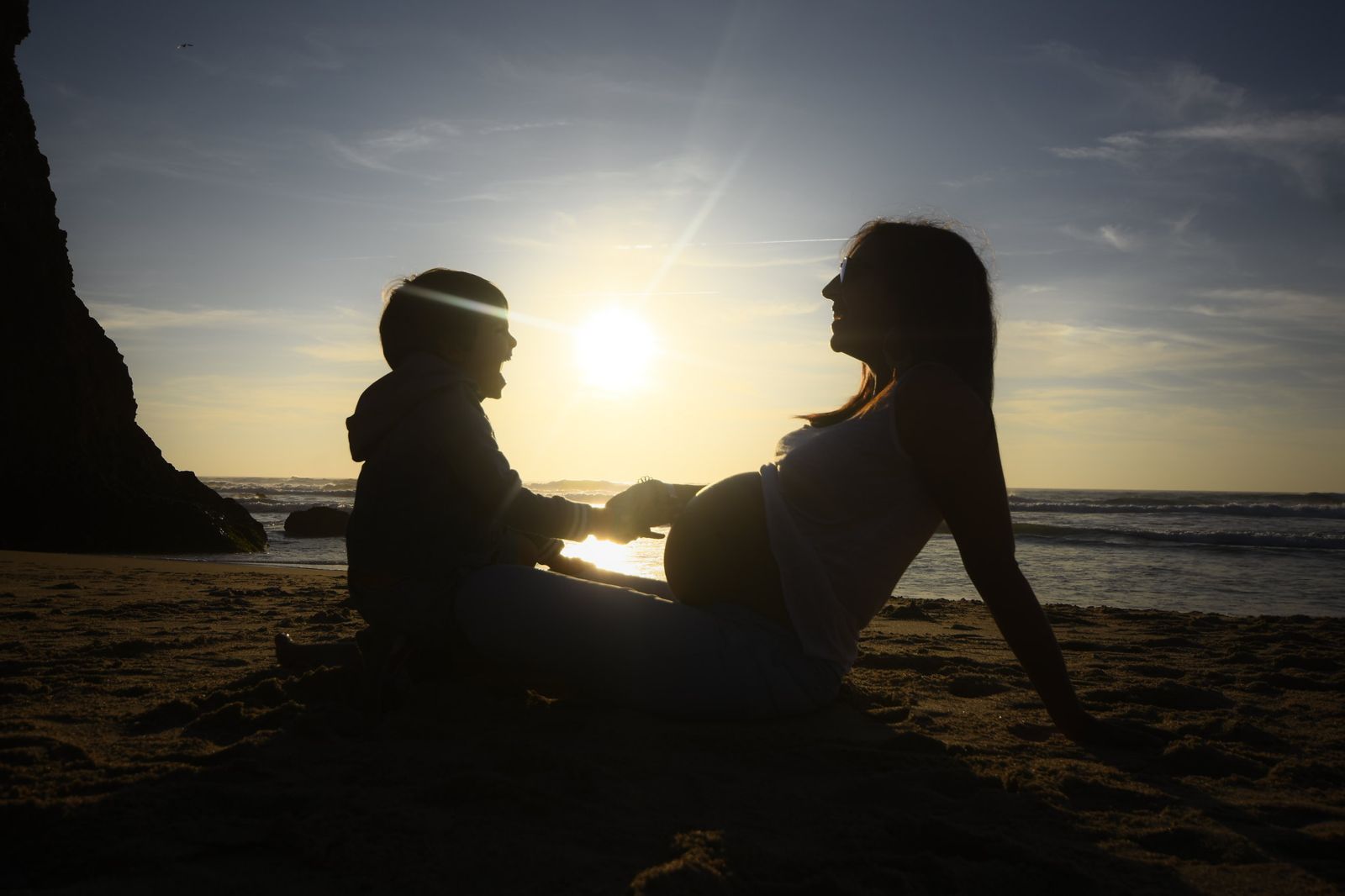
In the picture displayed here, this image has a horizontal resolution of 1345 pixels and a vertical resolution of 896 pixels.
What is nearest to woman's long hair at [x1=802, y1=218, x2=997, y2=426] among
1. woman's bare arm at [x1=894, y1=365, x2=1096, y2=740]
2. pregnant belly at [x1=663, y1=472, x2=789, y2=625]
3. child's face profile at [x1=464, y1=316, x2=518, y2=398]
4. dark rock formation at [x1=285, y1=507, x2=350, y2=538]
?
woman's bare arm at [x1=894, y1=365, x2=1096, y2=740]

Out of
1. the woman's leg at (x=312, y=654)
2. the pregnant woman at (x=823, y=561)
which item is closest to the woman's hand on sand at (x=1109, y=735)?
the pregnant woman at (x=823, y=561)

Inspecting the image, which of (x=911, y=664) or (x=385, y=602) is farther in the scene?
(x=911, y=664)

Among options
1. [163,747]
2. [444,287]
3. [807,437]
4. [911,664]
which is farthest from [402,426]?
[911,664]

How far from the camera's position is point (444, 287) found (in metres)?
2.91

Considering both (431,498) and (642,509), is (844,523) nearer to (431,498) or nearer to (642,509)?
(642,509)

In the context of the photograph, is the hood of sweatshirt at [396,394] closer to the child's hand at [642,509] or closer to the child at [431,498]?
the child at [431,498]

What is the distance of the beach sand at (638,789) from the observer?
157 cm

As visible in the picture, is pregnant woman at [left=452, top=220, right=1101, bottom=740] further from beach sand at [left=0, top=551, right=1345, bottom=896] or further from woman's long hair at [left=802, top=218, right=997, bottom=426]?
beach sand at [left=0, top=551, right=1345, bottom=896]

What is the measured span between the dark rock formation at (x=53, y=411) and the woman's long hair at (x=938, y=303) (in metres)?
11.8

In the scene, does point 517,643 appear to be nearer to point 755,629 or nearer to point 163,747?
point 755,629

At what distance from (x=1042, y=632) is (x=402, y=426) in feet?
Result: 6.50

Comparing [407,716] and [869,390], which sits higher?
[869,390]

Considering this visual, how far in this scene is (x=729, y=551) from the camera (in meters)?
2.48

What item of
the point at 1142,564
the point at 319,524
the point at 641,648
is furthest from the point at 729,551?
the point at 319,524
